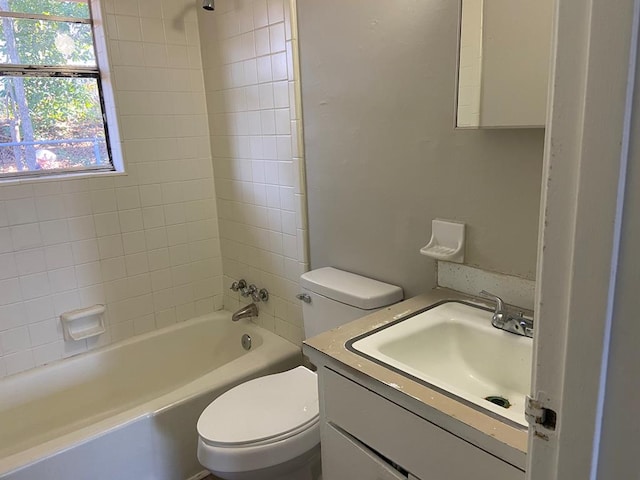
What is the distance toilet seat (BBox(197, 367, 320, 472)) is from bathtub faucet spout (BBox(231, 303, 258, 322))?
76 centimetres

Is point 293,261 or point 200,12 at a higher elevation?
point 200,12

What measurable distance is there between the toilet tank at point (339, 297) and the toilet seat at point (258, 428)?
0.25 meters

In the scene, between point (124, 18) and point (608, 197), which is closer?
point (608, 197)

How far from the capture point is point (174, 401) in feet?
6.46

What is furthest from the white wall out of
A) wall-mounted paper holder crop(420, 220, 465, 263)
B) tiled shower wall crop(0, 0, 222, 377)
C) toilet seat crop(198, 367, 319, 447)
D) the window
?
the window

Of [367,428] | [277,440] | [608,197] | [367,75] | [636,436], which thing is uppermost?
[367,75]

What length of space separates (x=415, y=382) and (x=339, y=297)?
689mm

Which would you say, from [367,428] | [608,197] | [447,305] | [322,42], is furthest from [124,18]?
[608,197]

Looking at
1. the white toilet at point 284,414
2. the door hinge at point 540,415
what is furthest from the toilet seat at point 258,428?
the door hinge at point 540,415

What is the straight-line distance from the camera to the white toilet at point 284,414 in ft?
5.03

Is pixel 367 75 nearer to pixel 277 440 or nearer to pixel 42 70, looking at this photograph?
pixel 277 440

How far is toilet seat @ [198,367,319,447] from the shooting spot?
61.1 inches

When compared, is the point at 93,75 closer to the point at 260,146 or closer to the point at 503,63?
the point at 260,146

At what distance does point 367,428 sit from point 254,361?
1124mm
